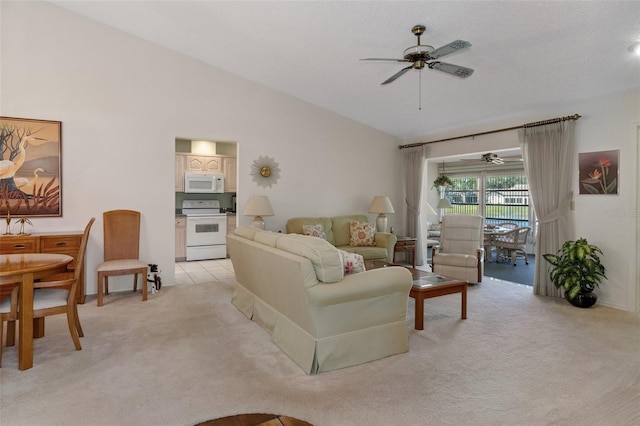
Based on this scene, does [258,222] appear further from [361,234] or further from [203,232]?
[203,232]

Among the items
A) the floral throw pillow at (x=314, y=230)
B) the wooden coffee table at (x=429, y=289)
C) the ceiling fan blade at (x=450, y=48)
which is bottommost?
the wooden coffee table at (x=429, y=289)

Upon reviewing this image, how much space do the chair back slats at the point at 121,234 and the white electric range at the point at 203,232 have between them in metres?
2.25

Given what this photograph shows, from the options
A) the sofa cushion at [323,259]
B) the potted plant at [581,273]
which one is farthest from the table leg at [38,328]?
the potted plant at [581,273]

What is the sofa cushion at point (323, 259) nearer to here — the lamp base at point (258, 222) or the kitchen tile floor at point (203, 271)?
the lamp base at point (258, 222)

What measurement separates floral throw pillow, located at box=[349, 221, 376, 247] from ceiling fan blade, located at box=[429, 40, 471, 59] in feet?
11.6

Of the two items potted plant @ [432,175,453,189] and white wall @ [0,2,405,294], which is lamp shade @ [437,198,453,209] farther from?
white wall @ [0,2,405,294]

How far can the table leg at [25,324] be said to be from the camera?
2.77m

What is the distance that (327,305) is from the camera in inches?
106

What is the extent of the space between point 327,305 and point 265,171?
381cm

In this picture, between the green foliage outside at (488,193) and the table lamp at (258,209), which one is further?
the green foliage outside at (488,193)

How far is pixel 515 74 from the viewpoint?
14.1 ft

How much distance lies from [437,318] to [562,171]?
2.68 metres

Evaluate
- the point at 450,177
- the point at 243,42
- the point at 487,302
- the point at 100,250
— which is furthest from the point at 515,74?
the point at 450,177

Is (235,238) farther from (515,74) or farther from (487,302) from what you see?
(515,74)
